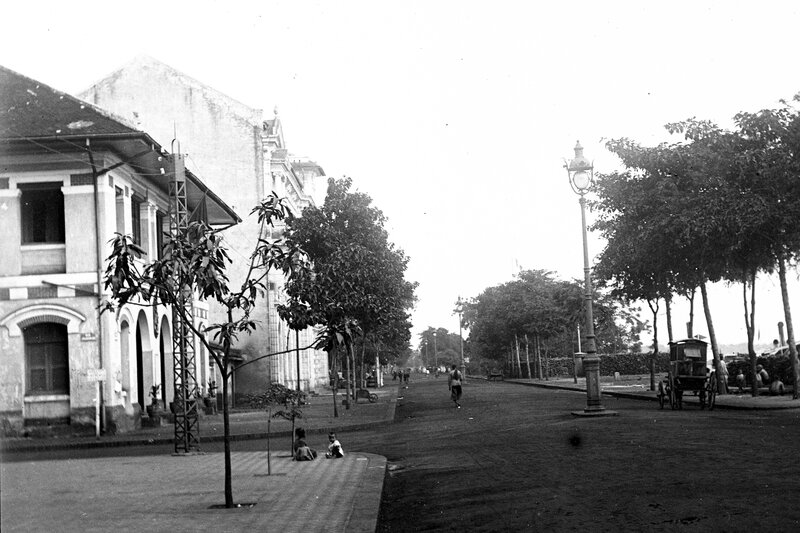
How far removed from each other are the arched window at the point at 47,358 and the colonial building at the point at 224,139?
2142cm

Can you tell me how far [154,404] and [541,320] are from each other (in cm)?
4838

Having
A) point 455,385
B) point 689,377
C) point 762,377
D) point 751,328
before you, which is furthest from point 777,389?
point 455,385

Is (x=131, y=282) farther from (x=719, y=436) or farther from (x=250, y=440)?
(x=250, y=440)

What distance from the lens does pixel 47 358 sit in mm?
25938

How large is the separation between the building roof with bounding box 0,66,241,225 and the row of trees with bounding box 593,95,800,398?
45.7ft

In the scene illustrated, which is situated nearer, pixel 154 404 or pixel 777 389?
pixel 154 404

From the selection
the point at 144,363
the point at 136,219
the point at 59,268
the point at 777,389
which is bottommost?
the point at 777,389

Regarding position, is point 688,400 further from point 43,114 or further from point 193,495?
point 193,495

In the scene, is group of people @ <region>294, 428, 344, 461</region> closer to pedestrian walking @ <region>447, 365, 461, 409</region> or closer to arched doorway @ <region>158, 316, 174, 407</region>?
arched doorway @ <region>158, 316, 174, 407</region>

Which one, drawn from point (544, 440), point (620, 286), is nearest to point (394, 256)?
point (620, 286)

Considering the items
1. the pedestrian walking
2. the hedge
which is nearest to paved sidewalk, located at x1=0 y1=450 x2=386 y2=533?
the pedestrian walking

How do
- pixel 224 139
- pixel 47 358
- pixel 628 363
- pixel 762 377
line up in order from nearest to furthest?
pixel 47 358 → pixel 762 377 → pixel 224 139 → pixel 628 363

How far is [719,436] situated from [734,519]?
8791 millimetres

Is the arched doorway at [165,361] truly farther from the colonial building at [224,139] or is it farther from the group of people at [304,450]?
the group of people at [304,450]
